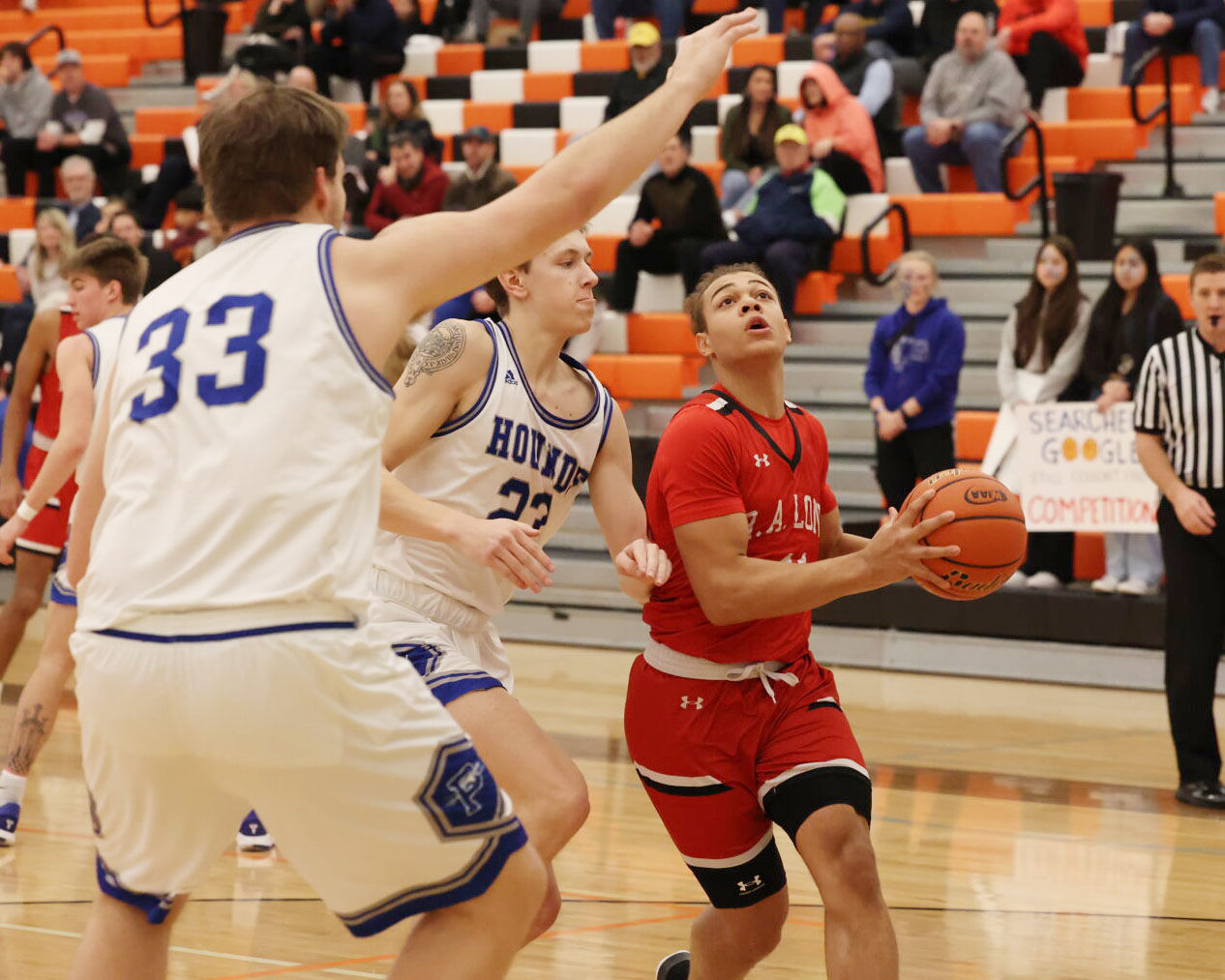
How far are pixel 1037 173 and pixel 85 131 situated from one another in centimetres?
826

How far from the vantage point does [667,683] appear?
407 cm

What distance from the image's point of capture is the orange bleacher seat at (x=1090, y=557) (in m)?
10.1

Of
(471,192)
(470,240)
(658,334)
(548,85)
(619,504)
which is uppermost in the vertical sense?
(470,240)

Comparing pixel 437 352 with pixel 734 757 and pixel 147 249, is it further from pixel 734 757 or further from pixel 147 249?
pixel 147 249

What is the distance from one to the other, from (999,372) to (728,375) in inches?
251

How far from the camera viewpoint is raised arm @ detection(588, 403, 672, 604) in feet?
12.9

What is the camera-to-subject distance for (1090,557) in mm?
10133

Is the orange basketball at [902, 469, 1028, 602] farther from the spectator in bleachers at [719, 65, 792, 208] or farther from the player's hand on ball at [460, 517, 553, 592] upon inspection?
the spectator in bleachers at [719, 65, 792, 208]

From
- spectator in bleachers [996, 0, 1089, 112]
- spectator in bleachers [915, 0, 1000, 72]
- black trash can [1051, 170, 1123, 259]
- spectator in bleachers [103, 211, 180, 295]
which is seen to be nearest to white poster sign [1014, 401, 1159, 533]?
black trash can [1051, 170, 1123, 259]

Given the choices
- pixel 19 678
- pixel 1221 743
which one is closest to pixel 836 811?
pixel 1221 743

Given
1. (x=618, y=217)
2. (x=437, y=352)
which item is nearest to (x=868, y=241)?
(x=618, y=217)

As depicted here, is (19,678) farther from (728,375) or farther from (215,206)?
(215,206)

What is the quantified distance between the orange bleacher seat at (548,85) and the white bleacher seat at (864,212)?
3.51 m

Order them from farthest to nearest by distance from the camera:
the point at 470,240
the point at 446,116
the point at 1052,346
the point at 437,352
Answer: the point at 446,116
the point at 1052,346
the point at 437,352
the point at 470,240
